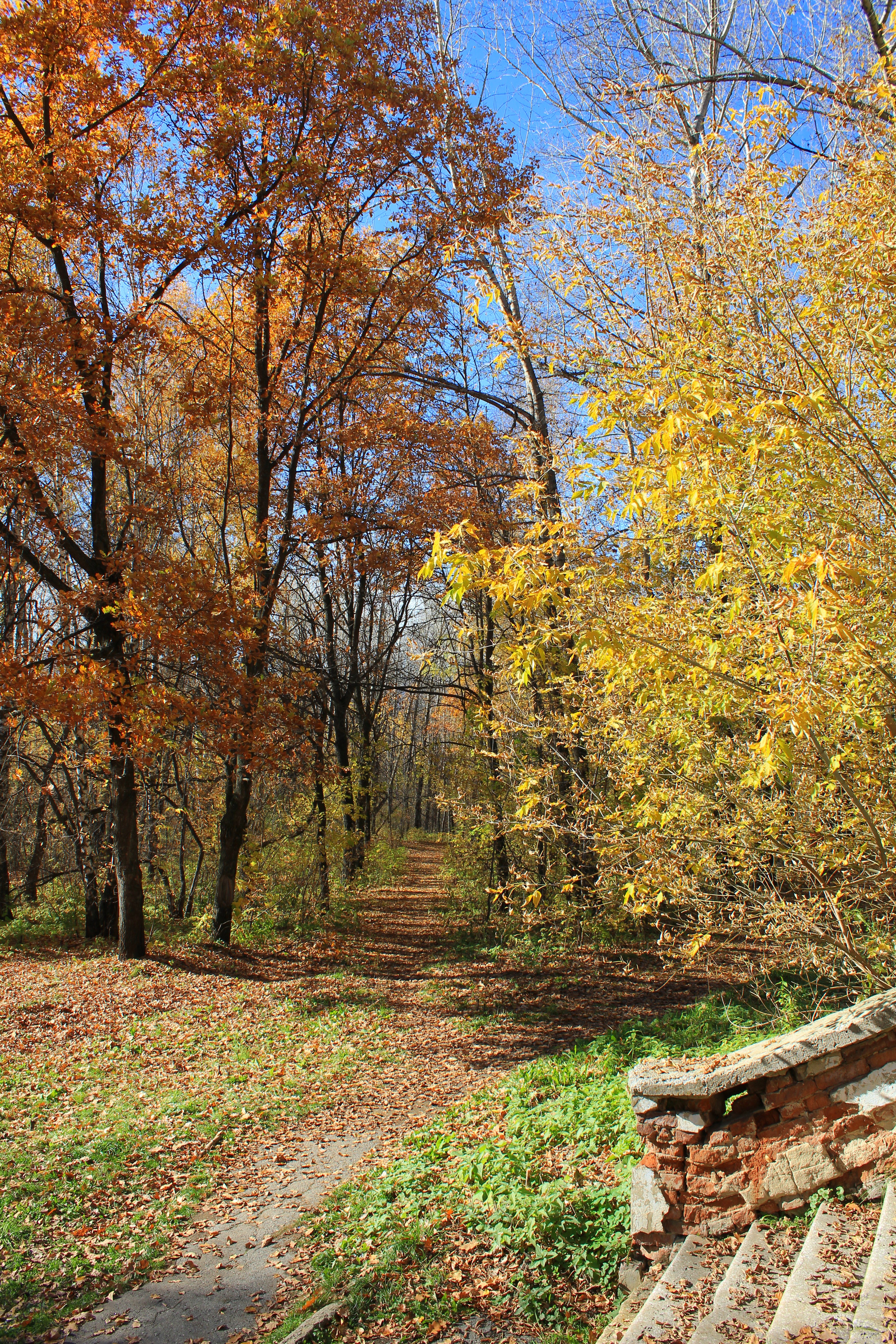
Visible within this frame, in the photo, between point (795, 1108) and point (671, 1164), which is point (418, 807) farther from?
point (795, 1108)

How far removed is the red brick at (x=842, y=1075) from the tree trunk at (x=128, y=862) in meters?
9.80

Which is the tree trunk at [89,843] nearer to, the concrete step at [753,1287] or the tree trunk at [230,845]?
the tree trunk at [230,845]

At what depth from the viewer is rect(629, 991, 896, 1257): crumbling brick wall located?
10.9ft

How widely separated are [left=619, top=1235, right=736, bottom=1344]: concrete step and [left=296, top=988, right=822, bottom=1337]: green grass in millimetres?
456

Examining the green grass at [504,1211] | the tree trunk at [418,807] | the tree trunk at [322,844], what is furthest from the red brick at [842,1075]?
the tree trunk at [418,807]

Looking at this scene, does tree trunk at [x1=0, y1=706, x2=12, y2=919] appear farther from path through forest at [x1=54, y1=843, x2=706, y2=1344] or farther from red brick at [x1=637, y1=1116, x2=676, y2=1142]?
red brick at [x1=637, y1=1116, x2=676, y2=1142]

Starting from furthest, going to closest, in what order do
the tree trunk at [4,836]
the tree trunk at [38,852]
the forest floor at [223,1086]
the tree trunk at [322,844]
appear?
1. the tree trunk at [38,852]
2. the tree trunk at [322,844]
3. the tree trunk at [4,836]
4. the forest floor at [223,1086]

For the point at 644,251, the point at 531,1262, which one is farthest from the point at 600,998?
the point at 644,251

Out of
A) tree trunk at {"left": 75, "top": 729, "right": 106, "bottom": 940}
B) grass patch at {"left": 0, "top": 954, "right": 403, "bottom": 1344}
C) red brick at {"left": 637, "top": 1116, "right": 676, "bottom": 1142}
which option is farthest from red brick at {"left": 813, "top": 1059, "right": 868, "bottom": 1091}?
tree trunk at {"left": 75, "top": 729, "right": 106, "bottom": 940}

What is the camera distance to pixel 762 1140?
139 inches

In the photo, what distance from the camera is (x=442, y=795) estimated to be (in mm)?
12258

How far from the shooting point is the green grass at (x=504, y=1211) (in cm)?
373

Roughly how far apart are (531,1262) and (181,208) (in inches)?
482

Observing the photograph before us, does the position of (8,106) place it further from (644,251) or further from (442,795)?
(442,795)
